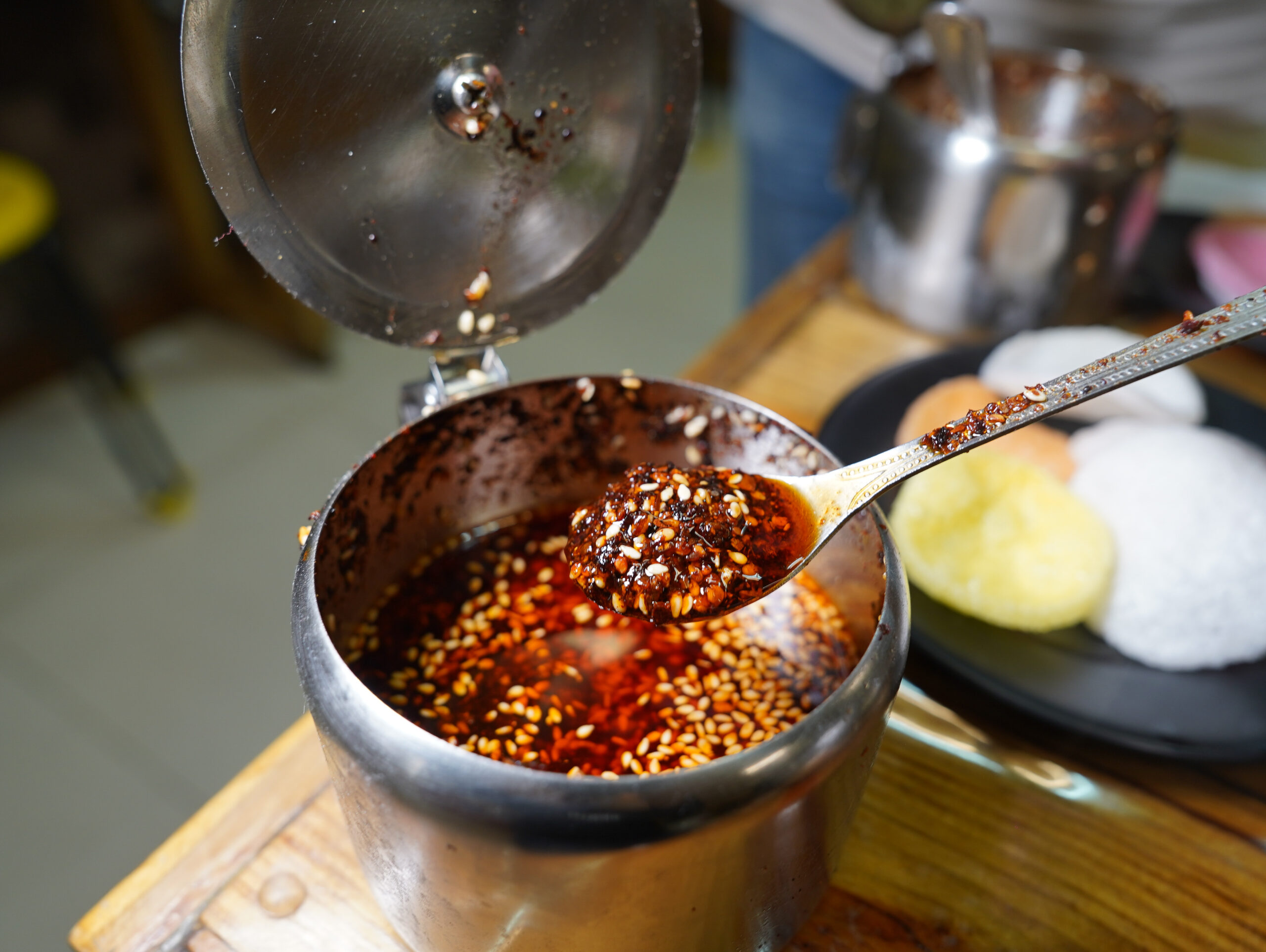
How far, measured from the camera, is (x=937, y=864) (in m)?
0.87

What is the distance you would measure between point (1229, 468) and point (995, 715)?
0.39m

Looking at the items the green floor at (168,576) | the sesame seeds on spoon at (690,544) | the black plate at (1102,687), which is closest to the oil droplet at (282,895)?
the sesame seeds on spoon at (690,544)

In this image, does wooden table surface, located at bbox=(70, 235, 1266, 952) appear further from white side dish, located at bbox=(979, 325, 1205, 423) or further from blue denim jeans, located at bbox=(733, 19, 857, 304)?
blue denim jeans, located at bbox=(733, 19, 857, 304)

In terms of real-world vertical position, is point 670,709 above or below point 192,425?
above

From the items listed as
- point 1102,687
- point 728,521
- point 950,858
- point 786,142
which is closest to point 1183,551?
point 1102,687

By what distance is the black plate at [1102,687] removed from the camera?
2.98 ft

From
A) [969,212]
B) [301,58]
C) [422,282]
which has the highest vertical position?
[301,58]

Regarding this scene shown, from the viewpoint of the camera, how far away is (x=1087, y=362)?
1.28m

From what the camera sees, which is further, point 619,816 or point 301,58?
point 301,58

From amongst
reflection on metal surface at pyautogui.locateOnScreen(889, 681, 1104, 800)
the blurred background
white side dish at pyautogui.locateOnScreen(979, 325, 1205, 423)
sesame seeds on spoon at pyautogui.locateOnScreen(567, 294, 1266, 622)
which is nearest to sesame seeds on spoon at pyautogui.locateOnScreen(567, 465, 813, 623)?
sesame seeds on spoon at pyautogui.locateOnScreen(567, 294, 1266, 622)

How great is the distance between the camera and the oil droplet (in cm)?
82

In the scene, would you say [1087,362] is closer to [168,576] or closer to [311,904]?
[311,904]

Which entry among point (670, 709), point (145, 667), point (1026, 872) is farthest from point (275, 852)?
point (145, 667)

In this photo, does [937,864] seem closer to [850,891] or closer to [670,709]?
[850,891]
